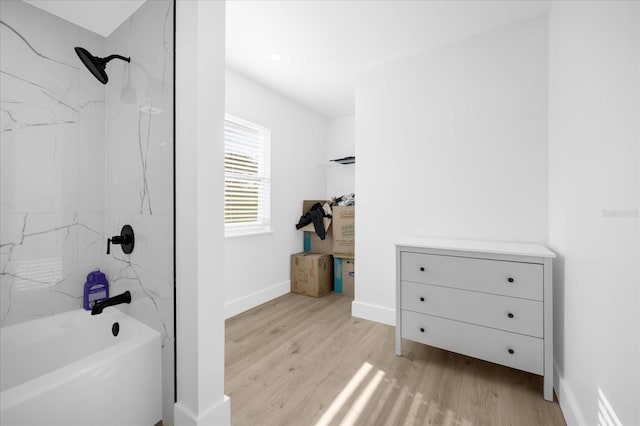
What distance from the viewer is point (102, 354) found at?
115 centimetres

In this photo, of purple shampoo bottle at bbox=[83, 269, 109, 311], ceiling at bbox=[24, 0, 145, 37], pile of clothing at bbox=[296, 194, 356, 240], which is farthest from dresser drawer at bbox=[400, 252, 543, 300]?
ceiling at bbox=[24, 0, 145, 37]

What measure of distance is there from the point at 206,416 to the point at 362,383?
911mm

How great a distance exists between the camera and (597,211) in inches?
44.7

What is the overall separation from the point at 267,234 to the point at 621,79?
113 inches

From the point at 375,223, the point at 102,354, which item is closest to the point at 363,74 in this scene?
the point at 375,223

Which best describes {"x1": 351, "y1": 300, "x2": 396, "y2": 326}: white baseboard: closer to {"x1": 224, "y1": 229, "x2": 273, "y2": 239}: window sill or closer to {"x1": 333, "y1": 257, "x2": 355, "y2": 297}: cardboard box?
{"x1": 333, "y1": 257, "x2": 355, "y2": 297}: cardboard box

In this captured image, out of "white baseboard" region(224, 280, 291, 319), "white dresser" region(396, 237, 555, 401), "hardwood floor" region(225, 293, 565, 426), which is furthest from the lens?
"white baseboard" region(224, 280, 291, 319)

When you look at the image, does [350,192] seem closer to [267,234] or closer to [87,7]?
[267,234]

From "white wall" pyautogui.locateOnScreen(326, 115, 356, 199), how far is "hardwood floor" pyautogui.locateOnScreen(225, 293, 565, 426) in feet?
6.95

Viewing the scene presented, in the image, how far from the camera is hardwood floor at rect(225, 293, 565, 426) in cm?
144

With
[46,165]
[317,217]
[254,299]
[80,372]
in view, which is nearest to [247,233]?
[254,299]

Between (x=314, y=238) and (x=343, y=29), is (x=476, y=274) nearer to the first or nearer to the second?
(x=343, y=29)

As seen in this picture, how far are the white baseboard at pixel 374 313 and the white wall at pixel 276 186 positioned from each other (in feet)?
3.37

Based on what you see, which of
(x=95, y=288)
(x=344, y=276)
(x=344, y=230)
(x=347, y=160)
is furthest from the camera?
(x=347, y=160)
